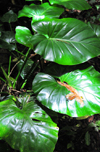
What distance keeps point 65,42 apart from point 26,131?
74 cm

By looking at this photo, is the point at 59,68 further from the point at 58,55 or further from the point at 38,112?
the point at 38,112

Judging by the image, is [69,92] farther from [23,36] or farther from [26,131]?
[23,36]

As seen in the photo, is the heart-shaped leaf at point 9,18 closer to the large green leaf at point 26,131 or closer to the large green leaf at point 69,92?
the large green leaf at point 69,92

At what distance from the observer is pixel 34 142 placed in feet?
2.69

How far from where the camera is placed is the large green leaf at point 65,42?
1.03 metres

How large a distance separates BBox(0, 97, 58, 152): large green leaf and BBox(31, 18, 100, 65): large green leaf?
1.47 ft

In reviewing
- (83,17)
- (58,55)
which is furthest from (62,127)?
(83,17)

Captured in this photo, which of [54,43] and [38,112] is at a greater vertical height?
[54,43]

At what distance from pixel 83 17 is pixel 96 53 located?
164cm

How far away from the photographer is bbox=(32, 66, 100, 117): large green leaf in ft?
3.01

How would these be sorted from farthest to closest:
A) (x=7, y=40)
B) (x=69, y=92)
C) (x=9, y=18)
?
1. (x=9, y=18)
2. (x=7, y=40)
3. (x=69, y=92)

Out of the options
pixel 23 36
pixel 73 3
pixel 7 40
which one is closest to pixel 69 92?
pixel 23 36

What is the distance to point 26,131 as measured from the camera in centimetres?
85

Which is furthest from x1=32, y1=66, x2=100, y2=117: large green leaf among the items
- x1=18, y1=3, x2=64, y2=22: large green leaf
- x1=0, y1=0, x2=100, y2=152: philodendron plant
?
x1=18, y1=3, x2=64, y2=22: large green leaf
